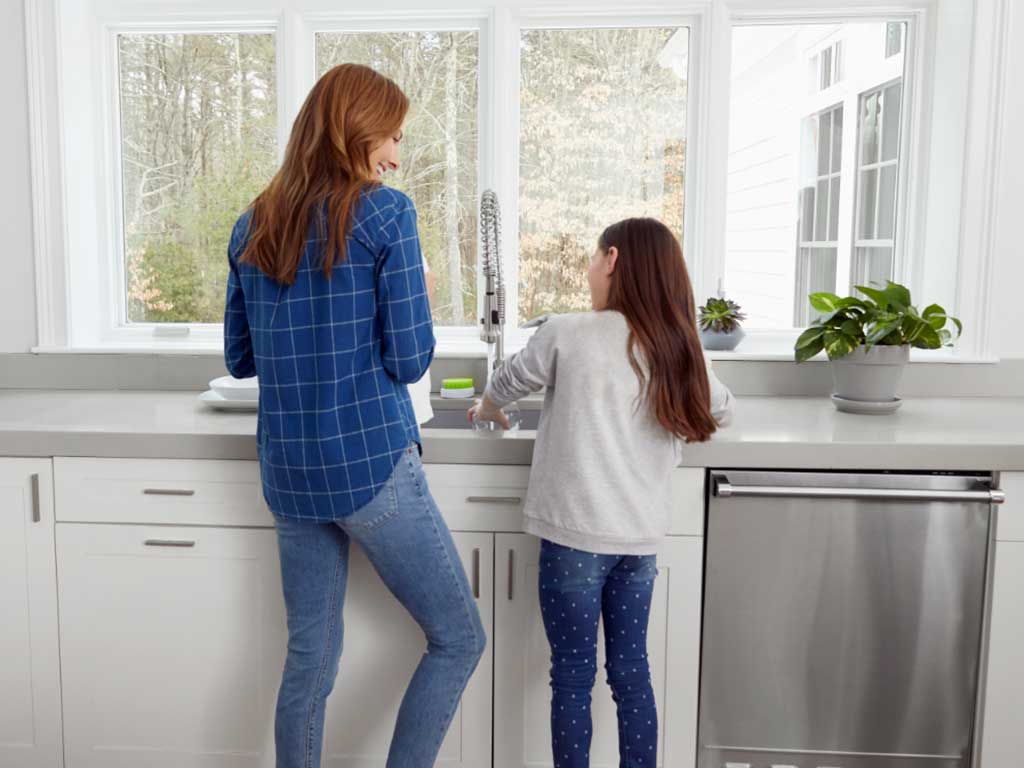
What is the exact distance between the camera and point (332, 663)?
1780 mm

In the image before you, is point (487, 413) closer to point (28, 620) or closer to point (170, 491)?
point (170, 491)

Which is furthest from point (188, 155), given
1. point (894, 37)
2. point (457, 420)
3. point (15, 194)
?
point (894, 37)

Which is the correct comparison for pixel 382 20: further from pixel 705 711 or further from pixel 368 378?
pixel 705 711

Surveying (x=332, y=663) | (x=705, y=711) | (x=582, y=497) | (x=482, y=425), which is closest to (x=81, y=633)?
(x=332, y=663)

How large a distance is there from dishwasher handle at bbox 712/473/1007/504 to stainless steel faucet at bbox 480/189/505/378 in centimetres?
63

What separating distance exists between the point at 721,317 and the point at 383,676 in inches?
49.9

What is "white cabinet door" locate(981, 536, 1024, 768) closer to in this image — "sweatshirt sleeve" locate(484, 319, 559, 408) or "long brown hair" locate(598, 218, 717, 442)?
"long brown hair" locate(598, 218, 717, 442)

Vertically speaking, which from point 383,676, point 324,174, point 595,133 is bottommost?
point 383,676

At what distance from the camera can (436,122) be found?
265 cm

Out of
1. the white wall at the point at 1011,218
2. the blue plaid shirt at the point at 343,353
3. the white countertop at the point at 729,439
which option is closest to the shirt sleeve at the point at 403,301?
the blue plaid shirt at the point at 343,353

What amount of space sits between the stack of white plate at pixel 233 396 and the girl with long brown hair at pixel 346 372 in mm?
485

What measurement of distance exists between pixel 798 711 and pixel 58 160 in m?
2.29

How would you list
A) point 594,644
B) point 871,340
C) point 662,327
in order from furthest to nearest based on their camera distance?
point 871,340
point 594,644
point 662,327

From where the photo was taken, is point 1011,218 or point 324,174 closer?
point 324,174
